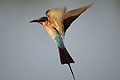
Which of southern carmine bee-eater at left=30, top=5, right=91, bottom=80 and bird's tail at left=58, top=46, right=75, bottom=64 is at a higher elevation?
southern carmine bee-eater at left=30, top=5, right=91, bottom=80

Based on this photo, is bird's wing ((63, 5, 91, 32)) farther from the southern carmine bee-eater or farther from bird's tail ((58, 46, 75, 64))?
bird's tail ((58, 46, 75, 64))

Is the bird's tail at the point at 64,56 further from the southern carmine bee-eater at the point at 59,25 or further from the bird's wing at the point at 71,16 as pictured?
the bird's wing at the point at 71,16

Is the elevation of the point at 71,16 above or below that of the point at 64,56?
above

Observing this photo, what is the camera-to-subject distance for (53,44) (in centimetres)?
161

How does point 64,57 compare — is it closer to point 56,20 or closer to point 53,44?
point 53,44

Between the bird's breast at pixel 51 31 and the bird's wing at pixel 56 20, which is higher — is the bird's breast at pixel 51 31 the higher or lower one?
the lower one

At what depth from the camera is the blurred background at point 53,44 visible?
1.54m

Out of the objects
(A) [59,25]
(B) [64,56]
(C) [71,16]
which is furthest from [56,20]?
(B) [64,56]

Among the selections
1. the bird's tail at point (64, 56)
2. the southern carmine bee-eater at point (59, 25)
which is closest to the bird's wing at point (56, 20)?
the southern carmine bee-eater at point (59, 25)

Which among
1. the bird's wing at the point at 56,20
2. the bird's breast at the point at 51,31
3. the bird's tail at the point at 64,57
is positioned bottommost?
the bird's tail at the point at 64,57

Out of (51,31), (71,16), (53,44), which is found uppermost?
(71,16)

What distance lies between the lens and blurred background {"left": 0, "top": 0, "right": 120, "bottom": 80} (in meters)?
1.54

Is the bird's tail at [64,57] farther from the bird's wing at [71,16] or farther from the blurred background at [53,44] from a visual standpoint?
the bird's wing at [71,16]

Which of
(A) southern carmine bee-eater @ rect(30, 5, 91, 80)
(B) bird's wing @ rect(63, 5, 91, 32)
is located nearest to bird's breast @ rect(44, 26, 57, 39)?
(A) southern carmine bee-eater @ rect(30, 5, 91, 80)
